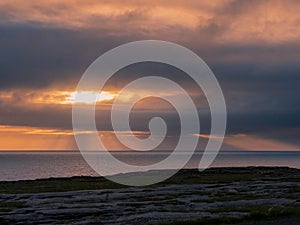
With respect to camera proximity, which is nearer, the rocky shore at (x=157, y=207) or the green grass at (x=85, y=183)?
the rocky shore at (x=157, y=207)

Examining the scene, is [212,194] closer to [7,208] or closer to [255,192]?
[255,192]

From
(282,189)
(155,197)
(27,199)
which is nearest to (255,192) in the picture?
(282,189)

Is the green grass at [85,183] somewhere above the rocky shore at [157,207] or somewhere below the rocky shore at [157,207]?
above

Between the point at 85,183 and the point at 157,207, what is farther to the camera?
the point at 85,183

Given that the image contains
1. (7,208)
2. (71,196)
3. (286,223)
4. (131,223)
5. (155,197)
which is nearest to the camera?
(286,223)

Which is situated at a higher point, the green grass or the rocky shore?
the green grass

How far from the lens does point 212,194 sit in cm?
5759

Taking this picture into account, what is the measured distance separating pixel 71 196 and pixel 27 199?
4.74m

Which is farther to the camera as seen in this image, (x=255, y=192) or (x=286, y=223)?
(x=255, y=192)

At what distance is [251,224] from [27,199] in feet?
98.3

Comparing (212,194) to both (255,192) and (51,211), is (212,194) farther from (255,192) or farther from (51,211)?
(51,211)

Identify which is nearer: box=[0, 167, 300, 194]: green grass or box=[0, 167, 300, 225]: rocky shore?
box=[0, 167, 300, 225]: rocky shore

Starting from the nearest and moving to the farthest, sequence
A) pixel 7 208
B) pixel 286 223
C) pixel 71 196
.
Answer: pixel 286 223 → pixel 7 208 → pixel 71 196

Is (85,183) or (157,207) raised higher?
(85,183)
